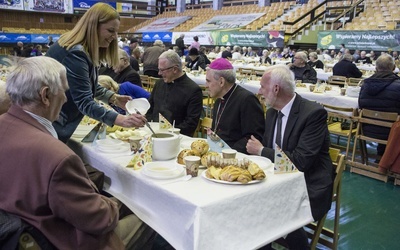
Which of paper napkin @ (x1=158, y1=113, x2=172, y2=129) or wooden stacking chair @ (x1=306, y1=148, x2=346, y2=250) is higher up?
paper napkin @ (x1=158, y1=113, x2=172, y2=129)

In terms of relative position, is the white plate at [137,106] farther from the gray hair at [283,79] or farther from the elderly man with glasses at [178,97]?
the gray hair at [283,79]

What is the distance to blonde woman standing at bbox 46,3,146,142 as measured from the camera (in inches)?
80.8

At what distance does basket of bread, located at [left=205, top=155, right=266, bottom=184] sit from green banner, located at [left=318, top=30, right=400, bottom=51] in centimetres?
1088

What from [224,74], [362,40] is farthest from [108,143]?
[362,40]

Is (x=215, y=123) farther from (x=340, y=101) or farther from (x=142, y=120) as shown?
(x=340, y=101)

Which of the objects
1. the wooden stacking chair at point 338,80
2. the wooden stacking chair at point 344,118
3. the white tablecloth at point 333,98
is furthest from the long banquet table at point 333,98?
the wooden stacking chair at point 338,80

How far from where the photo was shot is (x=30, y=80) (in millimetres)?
1303

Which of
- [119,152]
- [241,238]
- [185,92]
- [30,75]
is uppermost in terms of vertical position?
[30,75]

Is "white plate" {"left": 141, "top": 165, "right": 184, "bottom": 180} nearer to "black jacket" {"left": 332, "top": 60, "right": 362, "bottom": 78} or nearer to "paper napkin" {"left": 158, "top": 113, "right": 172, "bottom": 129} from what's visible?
"paper napkin" {"left": 158, "top": 113, "right": 172, "bottom": 129}

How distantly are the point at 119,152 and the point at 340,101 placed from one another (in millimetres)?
3670

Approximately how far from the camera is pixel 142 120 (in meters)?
1.94

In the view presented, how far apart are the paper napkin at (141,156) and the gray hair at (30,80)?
60 cm

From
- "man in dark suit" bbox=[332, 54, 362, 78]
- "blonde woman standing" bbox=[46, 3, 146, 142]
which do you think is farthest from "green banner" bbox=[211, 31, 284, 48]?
"blonde woman standing" bbox=[46, 3, 146, 142]

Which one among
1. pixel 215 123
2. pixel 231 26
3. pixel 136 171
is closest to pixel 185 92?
pixel 215 123
